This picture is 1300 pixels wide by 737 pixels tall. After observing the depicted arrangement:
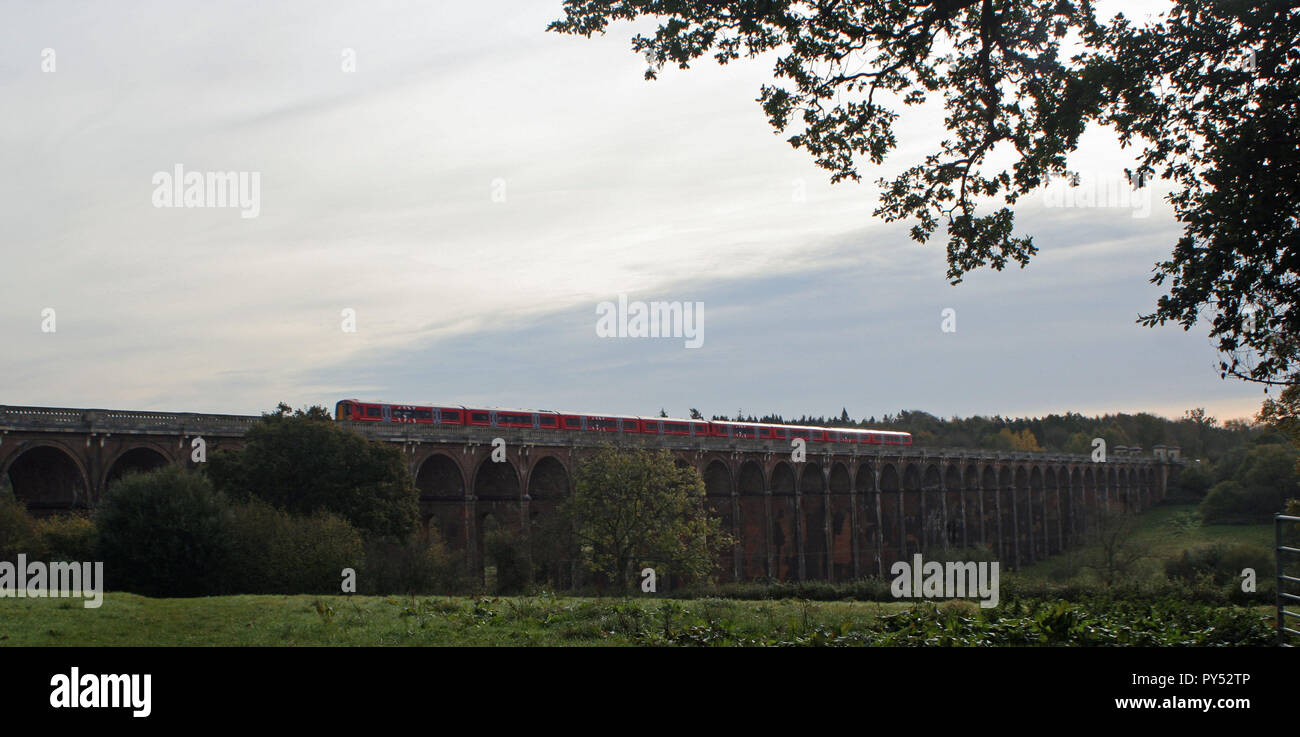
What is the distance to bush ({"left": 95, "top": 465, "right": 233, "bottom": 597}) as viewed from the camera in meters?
29.8

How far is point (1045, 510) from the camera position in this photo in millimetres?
118938

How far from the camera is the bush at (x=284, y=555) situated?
31188 millimetres

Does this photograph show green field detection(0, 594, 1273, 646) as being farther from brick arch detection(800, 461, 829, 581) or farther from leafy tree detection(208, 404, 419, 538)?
brick arch detection(800, 461, 829, 581)

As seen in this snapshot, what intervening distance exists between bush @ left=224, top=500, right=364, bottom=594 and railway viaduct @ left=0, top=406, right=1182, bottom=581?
9.37m

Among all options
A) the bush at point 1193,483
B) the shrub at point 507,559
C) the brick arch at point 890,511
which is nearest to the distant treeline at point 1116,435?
the bush at point 1193,483

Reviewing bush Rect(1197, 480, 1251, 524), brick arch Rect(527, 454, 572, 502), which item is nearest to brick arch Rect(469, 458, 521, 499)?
brick arch Rect(527, 454, 572, 502)

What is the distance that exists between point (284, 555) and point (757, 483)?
46909 millimetres

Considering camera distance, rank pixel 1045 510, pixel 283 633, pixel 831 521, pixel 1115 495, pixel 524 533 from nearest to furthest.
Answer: pixel 283 633 → pixel 524 533 → pixel 831 521 → pixel 1045 510 → pixel 1115 495

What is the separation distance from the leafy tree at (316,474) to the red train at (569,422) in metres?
8.61

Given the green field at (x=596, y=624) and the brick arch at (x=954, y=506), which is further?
the brick arch at (x=954, y=506)

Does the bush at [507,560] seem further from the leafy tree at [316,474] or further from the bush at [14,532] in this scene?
the bush at [14,532]
